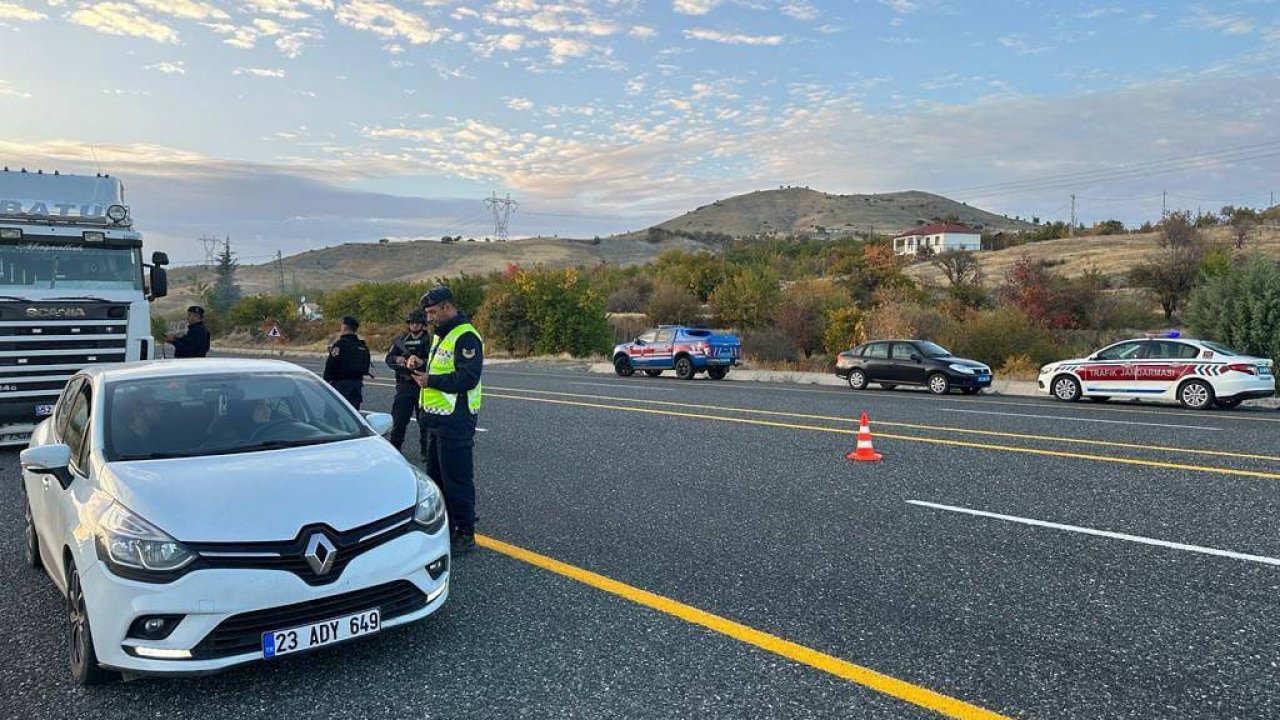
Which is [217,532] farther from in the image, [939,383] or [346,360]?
[939,383]

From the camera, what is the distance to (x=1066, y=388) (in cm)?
1911

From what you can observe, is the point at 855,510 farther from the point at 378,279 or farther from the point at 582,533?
the point at 378,279

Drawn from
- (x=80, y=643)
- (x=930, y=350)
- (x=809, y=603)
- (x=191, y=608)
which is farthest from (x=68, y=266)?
(x=930, y=350)

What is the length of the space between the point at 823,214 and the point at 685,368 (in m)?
131

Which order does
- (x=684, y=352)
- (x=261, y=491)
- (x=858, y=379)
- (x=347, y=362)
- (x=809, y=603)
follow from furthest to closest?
(x=684, y=352)
(x=858, y=379)
(x=347, y=362)
(x=809, y=603)
(x=261, y=491)

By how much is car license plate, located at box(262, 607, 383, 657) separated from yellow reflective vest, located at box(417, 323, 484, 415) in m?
2.19

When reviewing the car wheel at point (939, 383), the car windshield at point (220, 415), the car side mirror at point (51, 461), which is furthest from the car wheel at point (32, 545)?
the car wheel at point (939, 383)

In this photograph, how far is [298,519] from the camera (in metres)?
3.80

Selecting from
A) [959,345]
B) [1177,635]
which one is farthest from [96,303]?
[959,345]

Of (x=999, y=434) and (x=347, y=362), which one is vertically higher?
(x=347, y=362)

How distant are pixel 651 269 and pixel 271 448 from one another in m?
58.2

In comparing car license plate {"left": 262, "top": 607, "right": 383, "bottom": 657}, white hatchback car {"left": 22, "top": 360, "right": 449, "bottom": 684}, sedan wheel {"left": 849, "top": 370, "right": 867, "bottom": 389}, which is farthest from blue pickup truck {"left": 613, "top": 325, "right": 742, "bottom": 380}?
car license plate {"left": 262, "top": 607, "right": 383, "bottom": 657}

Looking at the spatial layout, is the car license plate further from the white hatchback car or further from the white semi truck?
the white semi truck

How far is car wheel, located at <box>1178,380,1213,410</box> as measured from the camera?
16938 mm
